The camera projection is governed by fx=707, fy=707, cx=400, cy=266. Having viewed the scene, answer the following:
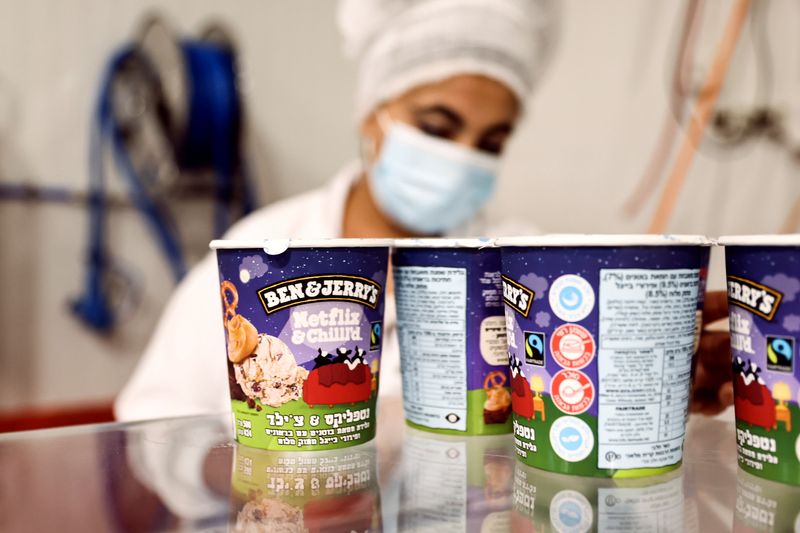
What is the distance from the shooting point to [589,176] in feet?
5.86

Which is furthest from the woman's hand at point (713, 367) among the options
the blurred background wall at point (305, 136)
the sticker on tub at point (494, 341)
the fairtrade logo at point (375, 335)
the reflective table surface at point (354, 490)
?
the blurred background wall at point (305, 136)

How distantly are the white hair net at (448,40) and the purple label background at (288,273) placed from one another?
2.88 feet

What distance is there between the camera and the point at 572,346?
0.49m

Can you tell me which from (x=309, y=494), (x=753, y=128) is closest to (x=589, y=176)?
(x=753, y=128)

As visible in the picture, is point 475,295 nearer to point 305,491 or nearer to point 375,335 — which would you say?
point 375,335

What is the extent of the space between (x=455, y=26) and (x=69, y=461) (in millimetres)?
1080

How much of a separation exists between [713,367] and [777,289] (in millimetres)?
262

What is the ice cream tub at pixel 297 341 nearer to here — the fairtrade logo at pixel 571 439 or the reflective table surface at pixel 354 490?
the reflective table surface at pixel 354 490

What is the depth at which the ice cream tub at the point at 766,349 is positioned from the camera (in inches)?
17.3

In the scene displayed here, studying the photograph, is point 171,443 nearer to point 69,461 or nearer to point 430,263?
point 69,461

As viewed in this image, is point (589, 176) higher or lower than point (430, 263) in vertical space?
higher

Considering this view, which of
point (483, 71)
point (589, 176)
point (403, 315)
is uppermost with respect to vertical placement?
point (483, 71)

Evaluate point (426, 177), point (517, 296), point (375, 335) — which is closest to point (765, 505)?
point (517, 296)

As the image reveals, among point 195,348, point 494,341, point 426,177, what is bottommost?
point 195,348
